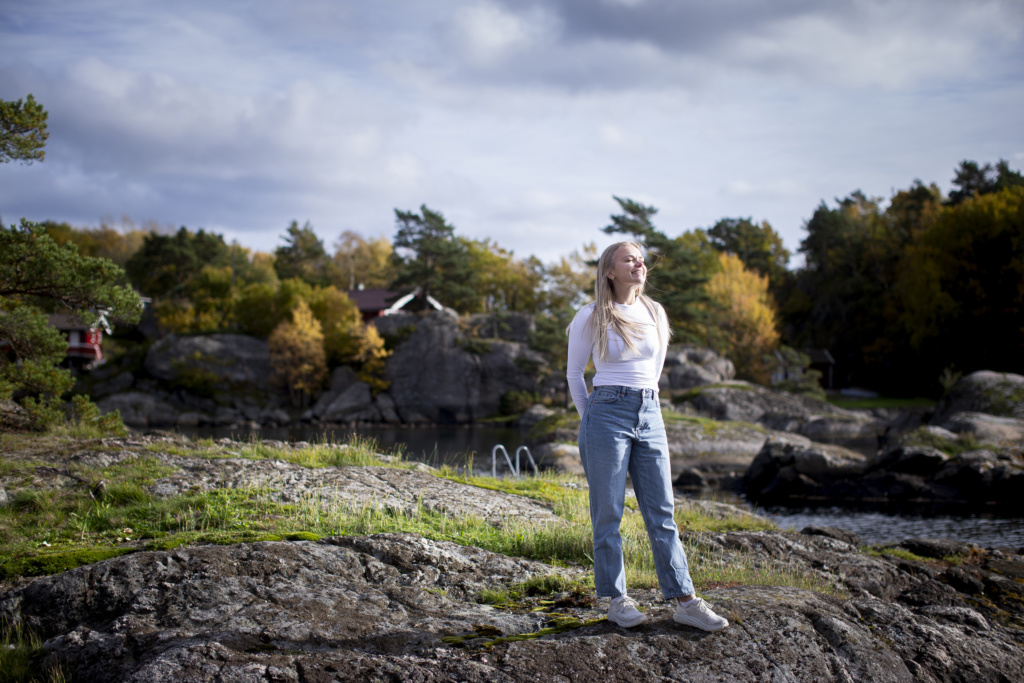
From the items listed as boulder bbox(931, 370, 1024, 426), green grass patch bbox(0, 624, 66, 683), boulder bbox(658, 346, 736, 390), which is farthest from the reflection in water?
boulder bbox(658, 346, 736, 390)

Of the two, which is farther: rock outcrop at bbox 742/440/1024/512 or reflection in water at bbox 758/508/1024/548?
rock outcrop at bbox 742/440/1024/512

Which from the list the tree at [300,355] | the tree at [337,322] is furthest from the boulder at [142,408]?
the tree at [337,322]

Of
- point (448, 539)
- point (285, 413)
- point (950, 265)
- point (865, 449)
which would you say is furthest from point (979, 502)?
point (285, 413)

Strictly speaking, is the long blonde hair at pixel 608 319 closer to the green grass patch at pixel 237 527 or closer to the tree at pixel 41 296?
the green grass patch at pixel 237 527

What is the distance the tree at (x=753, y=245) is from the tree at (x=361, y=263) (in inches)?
1555

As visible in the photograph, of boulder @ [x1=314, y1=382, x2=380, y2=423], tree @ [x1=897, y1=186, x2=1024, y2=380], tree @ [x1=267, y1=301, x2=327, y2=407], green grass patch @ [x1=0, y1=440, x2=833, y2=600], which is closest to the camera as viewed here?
green grass patch @ [x1=0, y1=440, x2=833, y2=600]

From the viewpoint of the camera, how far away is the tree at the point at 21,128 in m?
9.21

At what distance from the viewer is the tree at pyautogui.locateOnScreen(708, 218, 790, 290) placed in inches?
3211

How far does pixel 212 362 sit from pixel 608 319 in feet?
186

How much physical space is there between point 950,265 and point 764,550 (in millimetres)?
53164

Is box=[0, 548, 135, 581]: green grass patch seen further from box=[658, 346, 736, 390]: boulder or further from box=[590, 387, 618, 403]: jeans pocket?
box=[658, 346, 736, 390]: boulder

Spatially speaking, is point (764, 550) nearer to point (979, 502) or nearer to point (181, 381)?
point (979, 502)

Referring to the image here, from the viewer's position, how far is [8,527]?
6.08 meters

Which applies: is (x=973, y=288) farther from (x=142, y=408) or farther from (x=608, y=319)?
(x=142, y=408)
